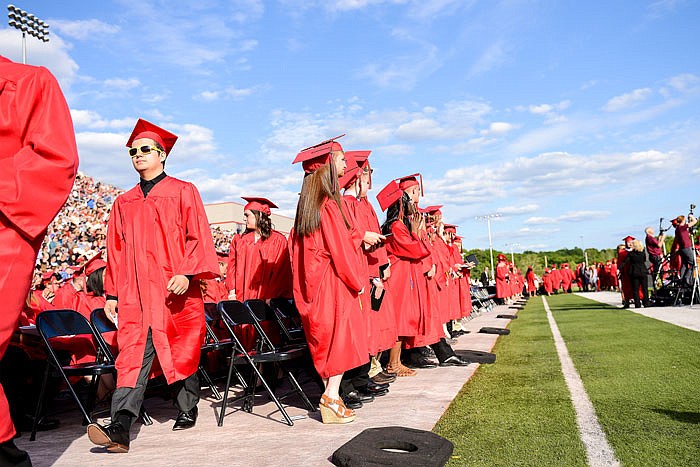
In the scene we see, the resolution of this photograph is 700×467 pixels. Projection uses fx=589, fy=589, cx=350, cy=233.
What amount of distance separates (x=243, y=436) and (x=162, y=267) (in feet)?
4.65

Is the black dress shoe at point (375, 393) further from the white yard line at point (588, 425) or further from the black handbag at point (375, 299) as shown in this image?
the white yard line at point (588, 425)

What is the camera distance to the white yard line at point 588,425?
126 inches

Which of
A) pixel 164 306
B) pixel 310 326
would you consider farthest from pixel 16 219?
pixel 310 326

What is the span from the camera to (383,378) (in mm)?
6445

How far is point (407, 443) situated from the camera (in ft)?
11.7

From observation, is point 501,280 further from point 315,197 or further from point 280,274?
point 315,197

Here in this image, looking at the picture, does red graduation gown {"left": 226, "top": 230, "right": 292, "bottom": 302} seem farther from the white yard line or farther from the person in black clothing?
the person in black clothing

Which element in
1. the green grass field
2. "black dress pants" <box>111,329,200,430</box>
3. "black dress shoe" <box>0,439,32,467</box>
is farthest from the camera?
"black dress pants" <box>111,329,200,430</box>

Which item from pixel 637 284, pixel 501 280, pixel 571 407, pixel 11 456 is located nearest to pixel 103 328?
pixel 11 456

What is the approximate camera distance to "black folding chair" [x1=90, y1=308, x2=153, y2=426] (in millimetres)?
5148

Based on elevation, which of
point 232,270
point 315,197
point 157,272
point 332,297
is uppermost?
point 315,197

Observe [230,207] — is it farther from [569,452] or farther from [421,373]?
[569,452]

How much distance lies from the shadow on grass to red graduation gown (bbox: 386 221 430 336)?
3007mm

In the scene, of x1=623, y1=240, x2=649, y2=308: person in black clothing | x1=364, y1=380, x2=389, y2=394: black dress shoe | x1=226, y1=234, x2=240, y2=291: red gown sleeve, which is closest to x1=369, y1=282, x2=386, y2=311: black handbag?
x1=364, y1=380, x2=389, y2=394: black dress shoe
